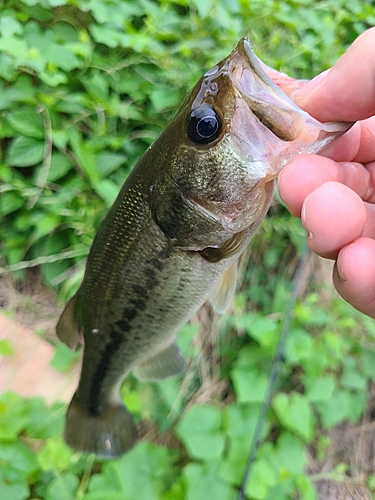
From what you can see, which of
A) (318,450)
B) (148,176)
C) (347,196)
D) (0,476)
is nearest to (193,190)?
(148,176)

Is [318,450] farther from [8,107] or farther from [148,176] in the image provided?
[8,107]

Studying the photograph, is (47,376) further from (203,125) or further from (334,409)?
(203,125)

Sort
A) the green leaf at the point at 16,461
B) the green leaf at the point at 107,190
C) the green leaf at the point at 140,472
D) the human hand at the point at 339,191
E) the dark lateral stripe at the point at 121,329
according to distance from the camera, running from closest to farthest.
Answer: the human hand at the point at 339,191 → the dark lateral stripe at the point at 121,329 → the green leaf at the point at 16,461 → the green leaf at the point at 140,472 → the green leaf at the point at 107,190

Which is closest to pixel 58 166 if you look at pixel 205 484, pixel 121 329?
pixel 121 329

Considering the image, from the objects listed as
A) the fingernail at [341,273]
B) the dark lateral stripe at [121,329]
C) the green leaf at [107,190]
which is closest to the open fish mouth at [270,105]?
the fingernail at [341,273]

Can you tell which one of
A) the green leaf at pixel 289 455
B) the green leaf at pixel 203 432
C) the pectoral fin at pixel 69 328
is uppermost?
the pectoral fin at pixel 69 328

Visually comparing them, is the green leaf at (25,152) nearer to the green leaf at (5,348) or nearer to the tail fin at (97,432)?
the green leaf at (5,348)
